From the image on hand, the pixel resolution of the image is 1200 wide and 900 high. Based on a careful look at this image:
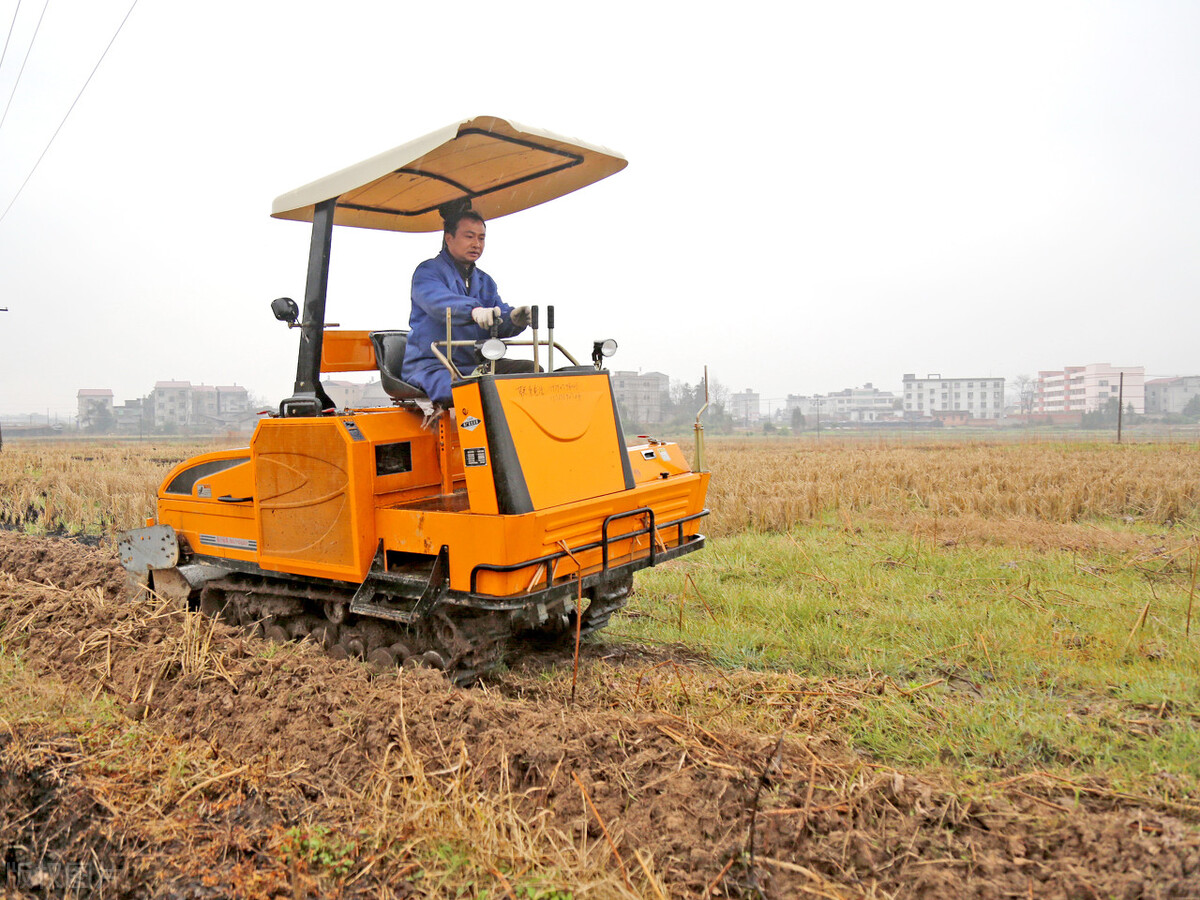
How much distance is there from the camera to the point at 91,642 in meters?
4.93

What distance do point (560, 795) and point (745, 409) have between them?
65.5m

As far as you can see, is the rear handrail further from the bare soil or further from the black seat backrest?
the black seat backrest

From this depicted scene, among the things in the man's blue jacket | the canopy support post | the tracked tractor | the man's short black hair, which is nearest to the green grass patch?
the tracked tractor

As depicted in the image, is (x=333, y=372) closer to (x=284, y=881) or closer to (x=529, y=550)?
(x=529, y=550)

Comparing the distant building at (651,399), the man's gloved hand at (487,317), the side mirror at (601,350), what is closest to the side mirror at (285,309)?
the man's gloved hand at (487,317)

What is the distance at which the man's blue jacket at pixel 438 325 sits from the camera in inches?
179

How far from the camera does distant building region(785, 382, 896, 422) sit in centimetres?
6650

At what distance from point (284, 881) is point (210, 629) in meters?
2.37

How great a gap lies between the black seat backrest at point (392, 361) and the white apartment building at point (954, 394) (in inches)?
2799

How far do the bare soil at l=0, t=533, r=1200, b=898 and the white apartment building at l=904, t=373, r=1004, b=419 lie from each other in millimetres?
72117

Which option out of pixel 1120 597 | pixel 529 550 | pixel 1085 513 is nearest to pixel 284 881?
pixel 529 550

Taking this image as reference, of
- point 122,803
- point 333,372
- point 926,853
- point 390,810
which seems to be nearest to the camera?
point 926,853

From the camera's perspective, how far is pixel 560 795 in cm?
311

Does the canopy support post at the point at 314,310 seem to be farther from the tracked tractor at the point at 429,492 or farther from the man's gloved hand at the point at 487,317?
the man's gloved hand at the point at 487,317
